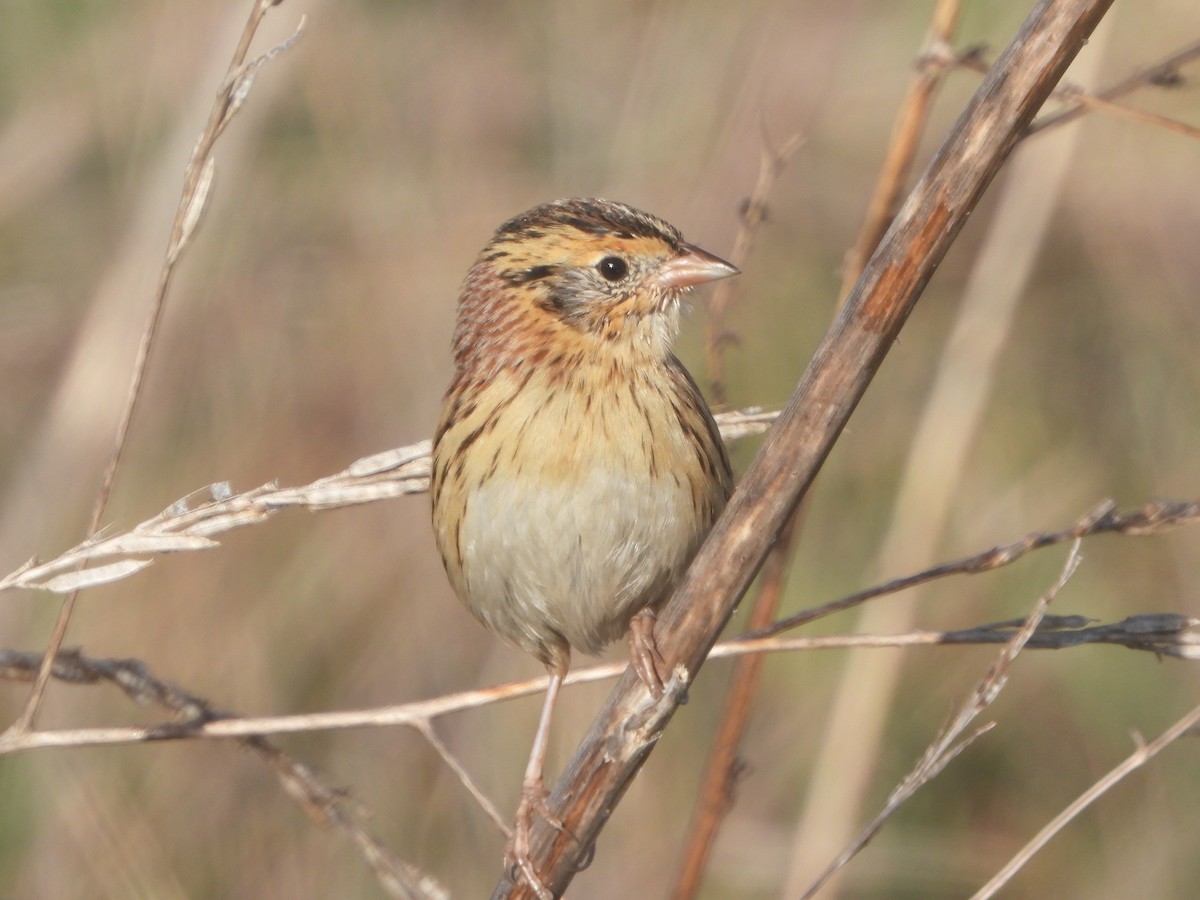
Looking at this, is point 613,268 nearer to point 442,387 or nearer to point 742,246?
point 742,246

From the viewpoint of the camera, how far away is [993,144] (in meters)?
1.78

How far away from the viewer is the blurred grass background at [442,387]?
A: 4.00 metres

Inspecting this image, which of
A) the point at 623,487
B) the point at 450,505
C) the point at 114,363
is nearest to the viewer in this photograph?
the point at 623,487

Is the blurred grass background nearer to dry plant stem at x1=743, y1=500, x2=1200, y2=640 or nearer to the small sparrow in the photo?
the small sparrow

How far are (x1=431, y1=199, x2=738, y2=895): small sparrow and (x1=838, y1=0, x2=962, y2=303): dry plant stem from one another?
0.87 ft

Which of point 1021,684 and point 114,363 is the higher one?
point 114,363

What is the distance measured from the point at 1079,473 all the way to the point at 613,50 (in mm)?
2130

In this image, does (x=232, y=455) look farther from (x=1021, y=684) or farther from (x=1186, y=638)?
(x=1186, y=638)

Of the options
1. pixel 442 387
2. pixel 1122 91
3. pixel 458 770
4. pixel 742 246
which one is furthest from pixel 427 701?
pixel 442 387

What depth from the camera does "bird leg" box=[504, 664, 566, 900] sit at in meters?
2.15

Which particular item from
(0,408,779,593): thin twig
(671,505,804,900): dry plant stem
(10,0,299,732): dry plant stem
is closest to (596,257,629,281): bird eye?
(671,505,804,900): dry plant stem

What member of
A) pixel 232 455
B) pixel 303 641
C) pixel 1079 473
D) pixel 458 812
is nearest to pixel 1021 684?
pixel 1079 473

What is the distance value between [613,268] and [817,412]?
1.13m

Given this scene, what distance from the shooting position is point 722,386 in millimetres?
2758
